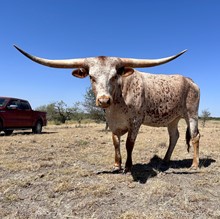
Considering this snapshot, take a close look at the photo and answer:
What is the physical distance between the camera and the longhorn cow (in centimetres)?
481

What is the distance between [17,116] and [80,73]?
11.8m

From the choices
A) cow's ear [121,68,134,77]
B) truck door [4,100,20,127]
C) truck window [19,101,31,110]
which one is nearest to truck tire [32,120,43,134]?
truck window [19,101,31,110]

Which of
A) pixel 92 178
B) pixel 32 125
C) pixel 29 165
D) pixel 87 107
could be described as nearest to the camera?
pixel 92 178

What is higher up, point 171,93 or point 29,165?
point 171,93

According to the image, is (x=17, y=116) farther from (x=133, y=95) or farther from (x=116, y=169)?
(x=133, y=95)

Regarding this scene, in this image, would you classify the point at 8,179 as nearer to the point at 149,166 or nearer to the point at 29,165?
the point at 29,165

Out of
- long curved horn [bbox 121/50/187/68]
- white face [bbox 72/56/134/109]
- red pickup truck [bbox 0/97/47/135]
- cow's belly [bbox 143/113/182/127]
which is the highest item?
long curved horn [bbox 121/50/187/68]

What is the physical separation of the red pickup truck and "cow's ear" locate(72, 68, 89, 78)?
10.8 metres

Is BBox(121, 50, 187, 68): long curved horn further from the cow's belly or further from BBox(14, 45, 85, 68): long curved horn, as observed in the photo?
the cow's belly

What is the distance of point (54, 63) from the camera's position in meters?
5.04

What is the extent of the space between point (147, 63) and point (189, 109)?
2248mm

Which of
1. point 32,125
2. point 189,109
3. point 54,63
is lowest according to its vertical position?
point 32,125

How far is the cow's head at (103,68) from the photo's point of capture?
15.0ft

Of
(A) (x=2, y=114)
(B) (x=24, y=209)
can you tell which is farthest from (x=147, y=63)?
(A) (x=2, y=114)
